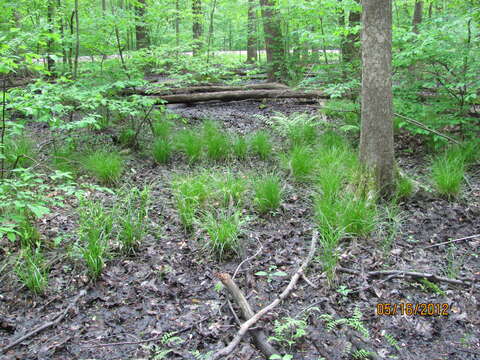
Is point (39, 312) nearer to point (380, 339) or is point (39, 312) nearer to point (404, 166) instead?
point (380, 339)

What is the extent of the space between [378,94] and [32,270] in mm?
4245

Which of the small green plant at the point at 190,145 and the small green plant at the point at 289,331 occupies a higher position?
the small green plant at the point at 190,145

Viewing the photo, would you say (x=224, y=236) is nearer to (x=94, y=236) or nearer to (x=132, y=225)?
(x=132, y=225)

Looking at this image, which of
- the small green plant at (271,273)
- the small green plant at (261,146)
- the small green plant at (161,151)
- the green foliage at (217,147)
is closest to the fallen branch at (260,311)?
the small green plant at (271,273)

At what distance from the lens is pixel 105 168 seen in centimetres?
535

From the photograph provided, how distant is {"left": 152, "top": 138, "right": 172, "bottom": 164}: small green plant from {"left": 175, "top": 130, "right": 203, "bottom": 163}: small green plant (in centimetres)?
25

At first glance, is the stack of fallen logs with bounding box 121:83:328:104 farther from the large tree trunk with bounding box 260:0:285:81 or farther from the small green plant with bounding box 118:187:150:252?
the small green plant with bounding box 118:187:150:252

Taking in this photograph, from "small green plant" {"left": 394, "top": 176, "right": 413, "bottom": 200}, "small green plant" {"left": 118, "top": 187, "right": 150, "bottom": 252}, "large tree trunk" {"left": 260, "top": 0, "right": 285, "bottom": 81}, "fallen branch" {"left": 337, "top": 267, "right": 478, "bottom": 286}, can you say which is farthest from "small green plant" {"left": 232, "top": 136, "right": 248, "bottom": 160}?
"large tree trunk" {"left": 260, "top": 0, "right": 285, "bottom": 81}

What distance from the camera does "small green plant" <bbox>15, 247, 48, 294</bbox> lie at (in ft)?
10.7

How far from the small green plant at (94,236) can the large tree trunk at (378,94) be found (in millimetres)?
3283

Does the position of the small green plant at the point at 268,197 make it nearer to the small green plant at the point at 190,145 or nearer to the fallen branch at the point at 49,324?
the small green plant at the point at 190,145

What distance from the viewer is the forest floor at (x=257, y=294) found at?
2.70 m

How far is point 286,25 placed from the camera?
1011cm
